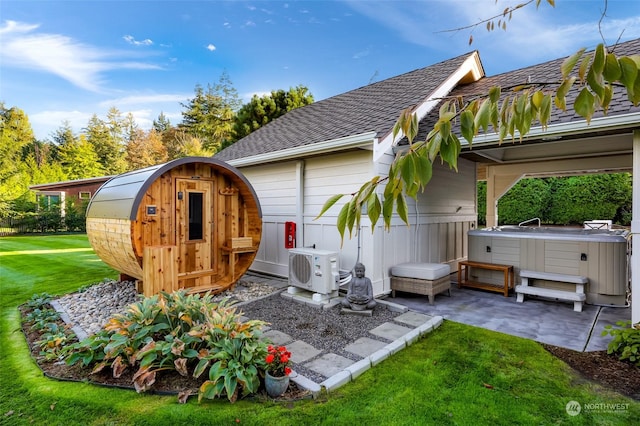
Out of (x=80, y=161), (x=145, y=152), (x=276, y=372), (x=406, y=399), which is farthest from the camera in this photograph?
(x=145, y=152)

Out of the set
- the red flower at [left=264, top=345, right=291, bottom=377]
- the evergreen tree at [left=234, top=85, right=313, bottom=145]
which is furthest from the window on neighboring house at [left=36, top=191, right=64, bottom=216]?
the red flower at [left=264, top=345, right=291, bottom=377]

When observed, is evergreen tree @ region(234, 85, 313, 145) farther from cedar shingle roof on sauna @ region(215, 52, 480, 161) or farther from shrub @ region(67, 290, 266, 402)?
shrub @ region(67, 290, 266, 402)

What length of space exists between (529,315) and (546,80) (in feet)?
13.4

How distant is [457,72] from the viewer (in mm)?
6727

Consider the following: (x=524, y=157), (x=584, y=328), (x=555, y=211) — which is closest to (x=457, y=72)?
(x=524, y=157)

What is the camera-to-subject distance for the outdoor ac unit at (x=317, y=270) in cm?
493

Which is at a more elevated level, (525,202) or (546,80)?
(546,80)

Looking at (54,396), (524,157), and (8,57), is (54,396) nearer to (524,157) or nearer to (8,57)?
(524,157)

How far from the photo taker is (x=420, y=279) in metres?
5.09

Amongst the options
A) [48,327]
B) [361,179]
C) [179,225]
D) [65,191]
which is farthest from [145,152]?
[361,179]

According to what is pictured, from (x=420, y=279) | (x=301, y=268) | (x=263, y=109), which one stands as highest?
(x=263, y=109)

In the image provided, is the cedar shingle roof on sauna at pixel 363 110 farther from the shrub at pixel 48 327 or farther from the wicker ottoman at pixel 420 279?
the shrub at pixel 48 327

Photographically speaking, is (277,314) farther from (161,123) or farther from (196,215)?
(161,123)

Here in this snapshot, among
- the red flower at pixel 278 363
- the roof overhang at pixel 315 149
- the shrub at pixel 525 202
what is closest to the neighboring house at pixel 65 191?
the roof overhang at pixel 315 149
